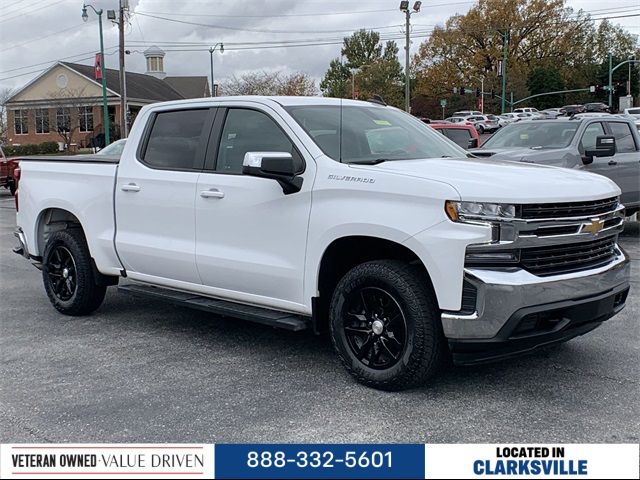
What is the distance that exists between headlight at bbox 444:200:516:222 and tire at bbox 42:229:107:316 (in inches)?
150

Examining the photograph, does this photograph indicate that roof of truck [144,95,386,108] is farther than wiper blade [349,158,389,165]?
Yes

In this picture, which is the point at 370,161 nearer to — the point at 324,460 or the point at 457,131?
the point at 324,460

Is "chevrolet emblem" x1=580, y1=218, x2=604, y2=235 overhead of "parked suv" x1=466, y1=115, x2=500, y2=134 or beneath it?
beneath

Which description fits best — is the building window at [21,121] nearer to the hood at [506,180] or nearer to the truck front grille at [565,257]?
the hood at [506,180]

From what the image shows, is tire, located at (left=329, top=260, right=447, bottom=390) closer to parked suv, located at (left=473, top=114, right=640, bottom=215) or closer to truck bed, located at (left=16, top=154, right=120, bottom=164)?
truck bed, located at (left=16, top=154, right=120, bottom=164)

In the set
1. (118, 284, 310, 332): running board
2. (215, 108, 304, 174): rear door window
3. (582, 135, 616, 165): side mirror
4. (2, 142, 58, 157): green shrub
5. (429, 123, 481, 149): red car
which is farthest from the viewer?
(2, 142, 58, 157): green shrub

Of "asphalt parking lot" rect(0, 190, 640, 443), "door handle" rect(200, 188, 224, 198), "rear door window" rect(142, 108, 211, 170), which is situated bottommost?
"asphalt parking lot" rect(0, 190, 640, 443)

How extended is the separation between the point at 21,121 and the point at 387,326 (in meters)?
69.0

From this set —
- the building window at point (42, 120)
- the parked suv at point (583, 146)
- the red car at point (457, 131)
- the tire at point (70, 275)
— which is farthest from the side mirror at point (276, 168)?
the building window at point (42, 120)

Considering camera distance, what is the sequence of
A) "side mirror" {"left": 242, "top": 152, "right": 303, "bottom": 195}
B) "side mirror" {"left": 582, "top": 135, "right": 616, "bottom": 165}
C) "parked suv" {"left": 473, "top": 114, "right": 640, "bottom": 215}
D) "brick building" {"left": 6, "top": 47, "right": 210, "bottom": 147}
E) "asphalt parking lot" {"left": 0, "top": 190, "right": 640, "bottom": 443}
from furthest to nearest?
"brick building" {"left": 6, "top": 47, "right": 210, "bottom": 147}
"parked suv" {"left": 473, "top": 114, "right": 640, "bottom": 215}
"side mirror" {"left": 582, "top": 135, "right": 616, "bottom": 165}
"side mirror" {"left": 242, "top": 152, "right": 303, "bottom": 195}
"asphalt parking lot" {"left": 0, "top": 190, "right": 640, "bottom": 443}

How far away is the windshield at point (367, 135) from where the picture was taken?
5238mm

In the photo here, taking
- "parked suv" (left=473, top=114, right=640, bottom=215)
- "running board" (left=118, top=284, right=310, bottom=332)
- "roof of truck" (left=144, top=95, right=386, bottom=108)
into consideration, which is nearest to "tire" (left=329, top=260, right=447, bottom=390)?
"running board" (left=118, top=284, right=310, bottom=332)

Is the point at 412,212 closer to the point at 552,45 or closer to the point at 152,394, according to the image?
the point at 152,394

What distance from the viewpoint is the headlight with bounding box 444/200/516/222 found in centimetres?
426
